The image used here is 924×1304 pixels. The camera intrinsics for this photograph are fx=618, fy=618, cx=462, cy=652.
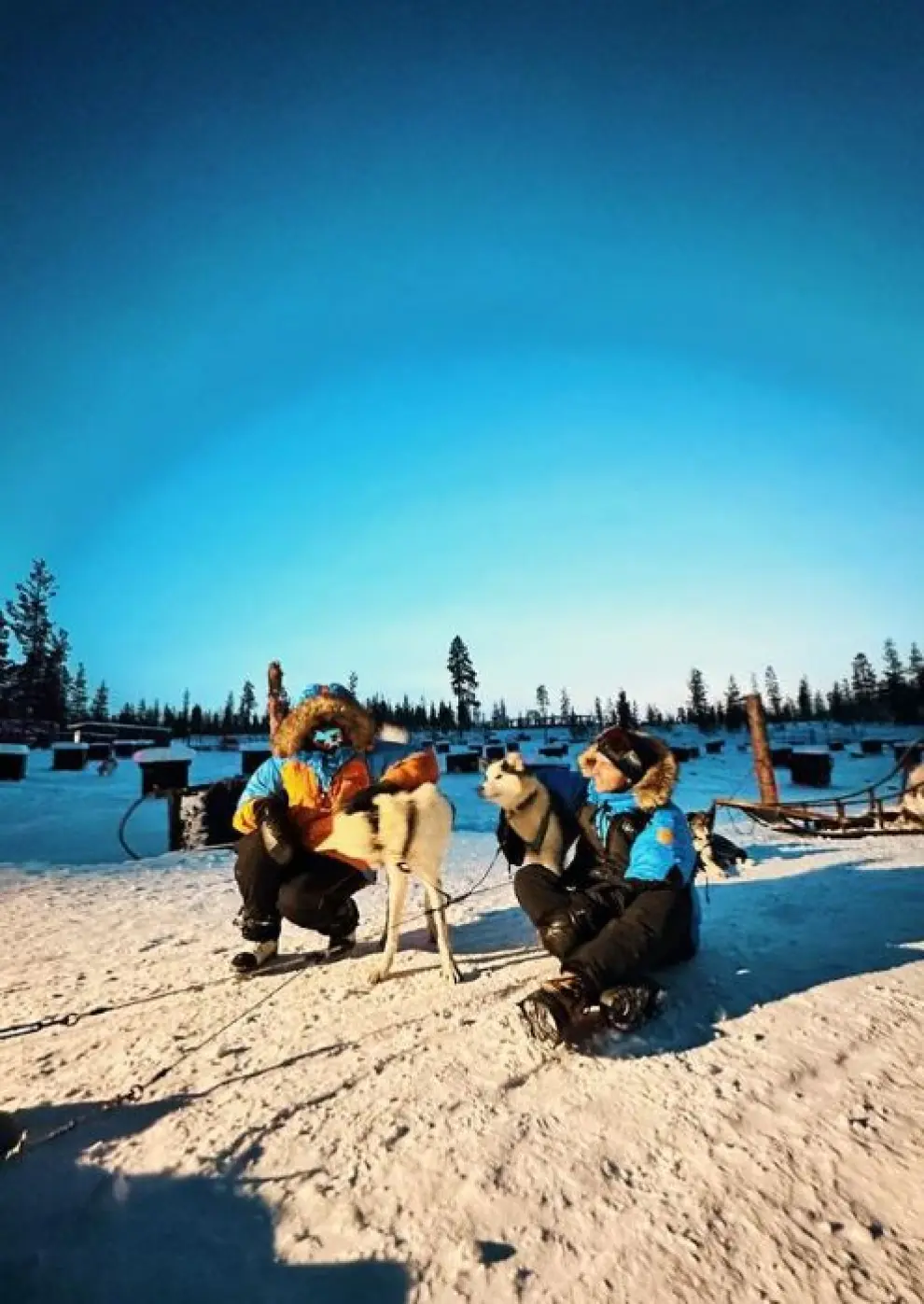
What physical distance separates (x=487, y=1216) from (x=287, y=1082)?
927mm

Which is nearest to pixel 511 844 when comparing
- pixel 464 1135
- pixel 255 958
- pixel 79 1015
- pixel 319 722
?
pixel 319 722

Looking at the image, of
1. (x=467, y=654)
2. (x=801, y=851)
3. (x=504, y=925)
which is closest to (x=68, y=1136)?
(x=504, y=925)

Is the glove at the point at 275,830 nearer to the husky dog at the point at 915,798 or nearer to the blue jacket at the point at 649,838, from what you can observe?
the blue jacket at the point at 649,838

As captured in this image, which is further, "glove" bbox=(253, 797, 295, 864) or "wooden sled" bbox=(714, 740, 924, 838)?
"wooden sled" bbox=(714, 740, 924, 838)

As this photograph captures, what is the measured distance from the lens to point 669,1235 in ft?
4.72

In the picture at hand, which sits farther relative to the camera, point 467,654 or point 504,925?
point 467,654

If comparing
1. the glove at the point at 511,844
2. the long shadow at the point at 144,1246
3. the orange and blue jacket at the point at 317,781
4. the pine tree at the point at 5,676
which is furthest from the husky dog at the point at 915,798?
the pine tree at the point at 5,676

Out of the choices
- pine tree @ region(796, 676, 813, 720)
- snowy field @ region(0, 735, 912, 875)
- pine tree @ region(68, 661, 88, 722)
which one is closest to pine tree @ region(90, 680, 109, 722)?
pine tree @ region(68, 661, 88, 722)

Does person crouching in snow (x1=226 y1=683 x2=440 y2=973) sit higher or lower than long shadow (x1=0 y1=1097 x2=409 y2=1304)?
higher

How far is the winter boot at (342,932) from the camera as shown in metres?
3.54

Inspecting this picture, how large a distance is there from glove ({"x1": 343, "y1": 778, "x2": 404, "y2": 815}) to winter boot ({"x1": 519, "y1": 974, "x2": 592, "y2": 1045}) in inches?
49.9

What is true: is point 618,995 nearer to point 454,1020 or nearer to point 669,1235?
point 454,1020

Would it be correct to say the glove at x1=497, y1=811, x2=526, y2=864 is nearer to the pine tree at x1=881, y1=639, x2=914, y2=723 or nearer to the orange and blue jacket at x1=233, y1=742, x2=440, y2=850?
the orange and blue jacket at x1=233, y1=742, x2=440, y2=850

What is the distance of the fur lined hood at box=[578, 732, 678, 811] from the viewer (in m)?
2.98
